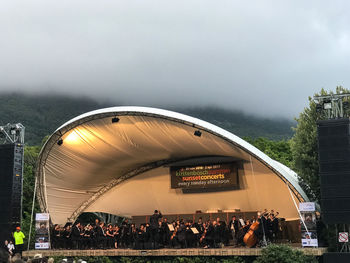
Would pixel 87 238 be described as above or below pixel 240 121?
below

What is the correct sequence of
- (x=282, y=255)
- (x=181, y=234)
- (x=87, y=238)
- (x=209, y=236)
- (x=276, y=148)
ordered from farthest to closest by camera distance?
(x=276, y=148) < (x=87, y=238) < (x=181, y=234) < (x=209, y=236) < (x=282, y=255)

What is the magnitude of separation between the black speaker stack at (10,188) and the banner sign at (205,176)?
6.42m

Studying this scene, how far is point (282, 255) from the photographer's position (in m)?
11.7

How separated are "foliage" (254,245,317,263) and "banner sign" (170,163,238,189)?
5798 millimetres

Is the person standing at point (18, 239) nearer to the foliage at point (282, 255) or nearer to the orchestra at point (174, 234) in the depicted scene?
the orchestra at point (174, 234)

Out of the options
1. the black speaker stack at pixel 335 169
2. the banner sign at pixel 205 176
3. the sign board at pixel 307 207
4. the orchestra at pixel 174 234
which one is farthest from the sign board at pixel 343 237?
the banner sign at pixel 205 176

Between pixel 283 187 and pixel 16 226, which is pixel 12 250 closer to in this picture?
pixel 16 226

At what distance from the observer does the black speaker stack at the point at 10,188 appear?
14.6 m

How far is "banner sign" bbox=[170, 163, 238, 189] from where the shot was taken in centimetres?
1794

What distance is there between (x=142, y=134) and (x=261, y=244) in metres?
5.43

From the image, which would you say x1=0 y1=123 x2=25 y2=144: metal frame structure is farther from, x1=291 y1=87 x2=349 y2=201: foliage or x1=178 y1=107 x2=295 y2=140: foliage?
x1=178 y1=107 x2=295 y2=140: foliage

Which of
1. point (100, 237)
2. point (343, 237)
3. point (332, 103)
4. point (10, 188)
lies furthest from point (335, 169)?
point (10, 188)

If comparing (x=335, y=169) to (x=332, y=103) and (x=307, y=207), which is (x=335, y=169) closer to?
(x=307, y=207)

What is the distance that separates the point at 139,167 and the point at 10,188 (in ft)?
21.1
